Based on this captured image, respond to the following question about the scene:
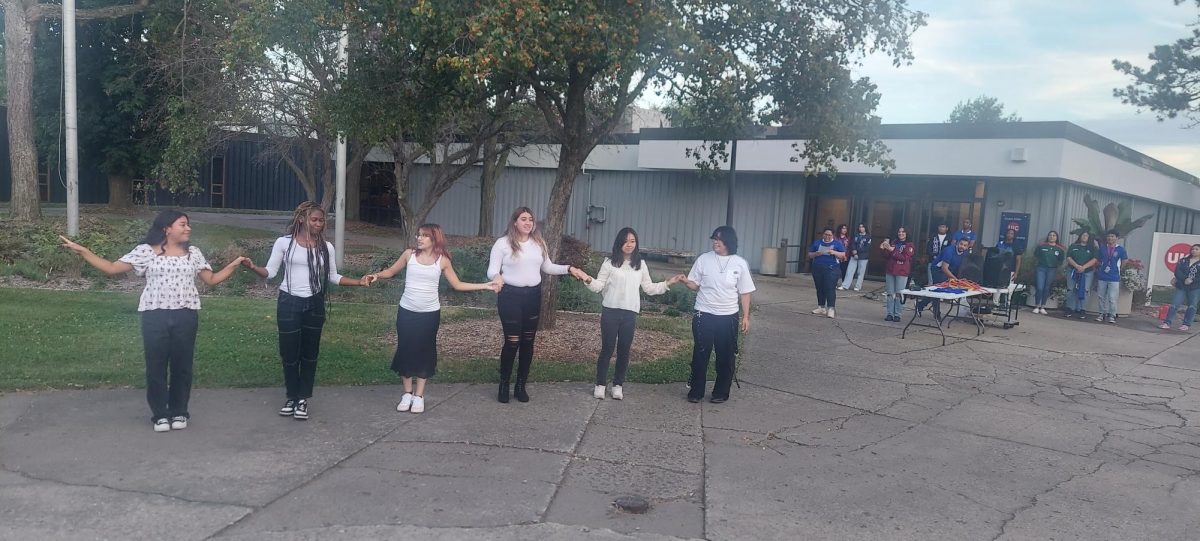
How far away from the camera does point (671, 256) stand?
2317 centimetres

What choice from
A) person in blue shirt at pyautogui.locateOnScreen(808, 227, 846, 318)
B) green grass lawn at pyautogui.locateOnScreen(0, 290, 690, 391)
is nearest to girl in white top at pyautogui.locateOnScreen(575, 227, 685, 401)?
green grass lawn at pyautogui.locateOnScreen(0, 290, 690, 391)

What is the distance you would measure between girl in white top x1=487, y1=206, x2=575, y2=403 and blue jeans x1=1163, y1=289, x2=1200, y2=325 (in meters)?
12.0

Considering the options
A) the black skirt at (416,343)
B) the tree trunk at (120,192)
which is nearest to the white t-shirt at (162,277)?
the black skirt at (416,343)

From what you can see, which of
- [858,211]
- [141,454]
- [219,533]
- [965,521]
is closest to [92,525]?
[219,533]

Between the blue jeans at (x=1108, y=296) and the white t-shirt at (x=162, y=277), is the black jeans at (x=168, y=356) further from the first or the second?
the blue jeans at (x=1108, y=296)

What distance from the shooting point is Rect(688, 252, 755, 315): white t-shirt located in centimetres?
788

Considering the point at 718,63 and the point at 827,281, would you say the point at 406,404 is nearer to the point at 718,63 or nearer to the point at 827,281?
the point at 718,63

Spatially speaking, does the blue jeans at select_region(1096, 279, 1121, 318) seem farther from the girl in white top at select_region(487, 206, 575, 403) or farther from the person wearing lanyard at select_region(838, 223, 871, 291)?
the girl in white top at select_region(487, 206, 575, 403)

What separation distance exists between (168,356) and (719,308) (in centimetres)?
433

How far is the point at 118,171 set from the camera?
29859mm

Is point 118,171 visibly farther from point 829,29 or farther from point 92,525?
point 92,525

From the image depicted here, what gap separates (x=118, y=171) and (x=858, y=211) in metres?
23.5

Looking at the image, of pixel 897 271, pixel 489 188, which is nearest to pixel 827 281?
pixel 897 271

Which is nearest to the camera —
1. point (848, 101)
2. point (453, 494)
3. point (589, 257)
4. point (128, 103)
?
point (453, 494)
